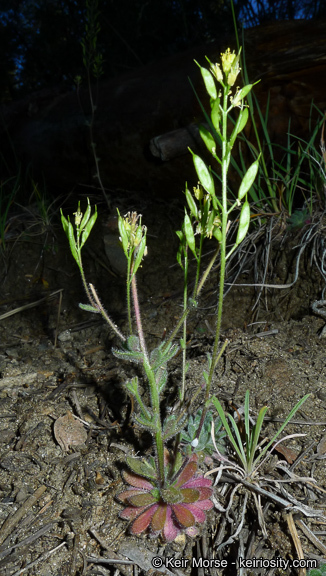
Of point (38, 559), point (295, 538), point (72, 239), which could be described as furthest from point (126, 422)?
point (72, 239)

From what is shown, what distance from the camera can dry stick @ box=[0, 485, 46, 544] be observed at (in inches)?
50.4

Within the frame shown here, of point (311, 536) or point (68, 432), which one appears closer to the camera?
point (311, 536)

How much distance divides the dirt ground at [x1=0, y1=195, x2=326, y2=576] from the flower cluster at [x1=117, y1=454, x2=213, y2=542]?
0.19ft

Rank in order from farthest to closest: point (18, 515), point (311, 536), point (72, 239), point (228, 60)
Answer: point (18, 515)
point (311, 536)
point (72, 239)
point (228, 60)

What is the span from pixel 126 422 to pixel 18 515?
0.46m

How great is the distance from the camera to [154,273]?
104 inches

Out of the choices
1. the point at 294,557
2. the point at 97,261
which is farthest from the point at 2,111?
the point at 294,557

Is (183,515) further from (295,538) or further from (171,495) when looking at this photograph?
(295,538)

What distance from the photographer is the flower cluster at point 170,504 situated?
121cm

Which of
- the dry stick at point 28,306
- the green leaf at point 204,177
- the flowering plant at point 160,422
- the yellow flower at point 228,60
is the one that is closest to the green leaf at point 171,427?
the flowering plant at point 160,422

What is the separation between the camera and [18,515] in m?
1.32

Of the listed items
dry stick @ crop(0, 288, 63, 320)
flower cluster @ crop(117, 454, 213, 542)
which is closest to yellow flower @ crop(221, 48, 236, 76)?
flower cluster @ crop(117, 454, 213, 542)

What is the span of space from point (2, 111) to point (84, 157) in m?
1.21

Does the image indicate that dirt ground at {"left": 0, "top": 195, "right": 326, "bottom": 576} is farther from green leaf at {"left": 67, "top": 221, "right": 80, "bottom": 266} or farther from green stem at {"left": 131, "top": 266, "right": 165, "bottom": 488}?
green leaf at {"left": 67, "top": 221, "right": 80, "bottom": 266}
